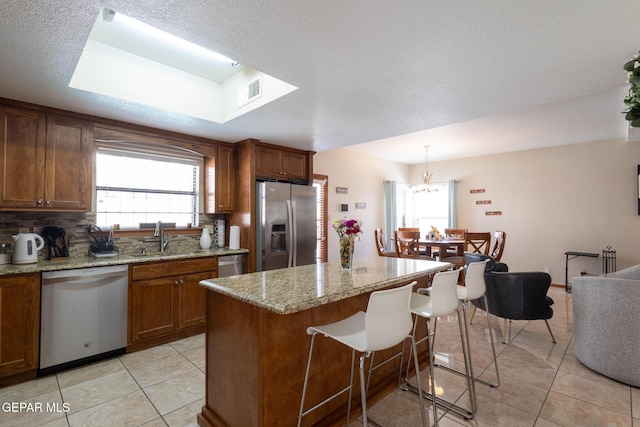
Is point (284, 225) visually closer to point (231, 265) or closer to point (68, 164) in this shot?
point (231, 265)

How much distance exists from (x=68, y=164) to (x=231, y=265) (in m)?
1.96

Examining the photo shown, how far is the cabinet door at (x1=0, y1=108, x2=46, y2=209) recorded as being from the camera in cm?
259

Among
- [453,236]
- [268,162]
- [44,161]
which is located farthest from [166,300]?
[453,236]

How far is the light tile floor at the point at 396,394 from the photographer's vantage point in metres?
2.03

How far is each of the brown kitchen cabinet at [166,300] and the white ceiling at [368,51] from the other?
161cm

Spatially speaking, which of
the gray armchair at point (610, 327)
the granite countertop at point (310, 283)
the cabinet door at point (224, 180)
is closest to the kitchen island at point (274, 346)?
the granite countertop at point (310, 283)

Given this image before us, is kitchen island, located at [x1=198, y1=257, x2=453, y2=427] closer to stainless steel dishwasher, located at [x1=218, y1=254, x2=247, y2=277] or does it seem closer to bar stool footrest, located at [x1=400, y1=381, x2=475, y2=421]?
bar stool footrest, located at [x1=400, y1=381, x2=475, y2=421]

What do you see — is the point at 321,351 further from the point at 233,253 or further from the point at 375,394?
the point at 233,253

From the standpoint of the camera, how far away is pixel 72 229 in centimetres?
315

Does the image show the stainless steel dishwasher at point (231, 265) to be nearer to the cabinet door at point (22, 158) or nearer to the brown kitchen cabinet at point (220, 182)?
the brown kitchen cabinet at point (220, 182)

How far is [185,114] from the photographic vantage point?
9.87ft

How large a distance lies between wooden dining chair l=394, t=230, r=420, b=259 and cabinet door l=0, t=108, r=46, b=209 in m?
4.94

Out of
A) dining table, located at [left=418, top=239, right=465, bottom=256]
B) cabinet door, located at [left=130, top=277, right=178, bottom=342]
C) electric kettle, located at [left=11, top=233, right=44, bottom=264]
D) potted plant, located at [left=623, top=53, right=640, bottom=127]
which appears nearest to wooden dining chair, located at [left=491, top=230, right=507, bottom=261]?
dining table, located at [left=418, top=239, right=465, bottom=256]

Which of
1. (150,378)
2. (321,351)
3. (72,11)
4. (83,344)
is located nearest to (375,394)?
(321,351)
